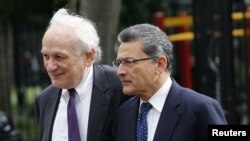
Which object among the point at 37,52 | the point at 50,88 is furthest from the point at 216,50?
the point at 37,52

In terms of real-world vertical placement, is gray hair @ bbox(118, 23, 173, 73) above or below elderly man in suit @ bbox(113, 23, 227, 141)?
above

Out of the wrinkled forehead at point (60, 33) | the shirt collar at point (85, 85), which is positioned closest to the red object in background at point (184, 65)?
the shirt collar at point (85, 85)

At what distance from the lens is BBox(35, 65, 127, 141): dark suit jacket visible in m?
4.08

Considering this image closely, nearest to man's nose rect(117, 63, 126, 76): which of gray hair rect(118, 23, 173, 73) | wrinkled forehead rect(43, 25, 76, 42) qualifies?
gray hair rect(118, 23, 173, 73)

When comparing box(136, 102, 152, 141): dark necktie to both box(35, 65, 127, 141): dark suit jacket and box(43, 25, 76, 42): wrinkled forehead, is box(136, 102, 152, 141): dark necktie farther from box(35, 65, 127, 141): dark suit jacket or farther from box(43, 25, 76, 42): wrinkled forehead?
box(43, 25, 76, 42): wrinkled forehead

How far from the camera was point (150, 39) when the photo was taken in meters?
3.78

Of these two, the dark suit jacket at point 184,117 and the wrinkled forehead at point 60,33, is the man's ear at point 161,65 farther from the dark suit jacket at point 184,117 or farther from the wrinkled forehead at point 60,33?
the wrinkled forehead at point 60,33

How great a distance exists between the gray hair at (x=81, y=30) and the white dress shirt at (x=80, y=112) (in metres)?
0.16

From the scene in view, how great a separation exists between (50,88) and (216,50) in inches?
137

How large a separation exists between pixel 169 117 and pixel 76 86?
64 cm

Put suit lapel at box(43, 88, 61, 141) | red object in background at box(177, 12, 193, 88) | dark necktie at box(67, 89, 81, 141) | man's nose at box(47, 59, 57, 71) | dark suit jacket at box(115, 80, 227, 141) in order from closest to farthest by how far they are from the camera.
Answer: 1. dark suit jacket at box(115, 80, 227, 141)
2. man's nose at box(47, 59, 57, 71)
3. dark necktie at box(67, 89, 81, 141)
4. suit lapel at box(43, 88, 61, 141)
5. red object in background at box(177, 12, 193, 88)

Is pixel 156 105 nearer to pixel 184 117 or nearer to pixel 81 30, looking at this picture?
pixel 184 117

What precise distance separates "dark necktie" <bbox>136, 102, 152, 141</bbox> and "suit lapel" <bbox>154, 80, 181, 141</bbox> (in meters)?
0.07

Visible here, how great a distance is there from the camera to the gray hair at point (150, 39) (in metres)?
3.77
